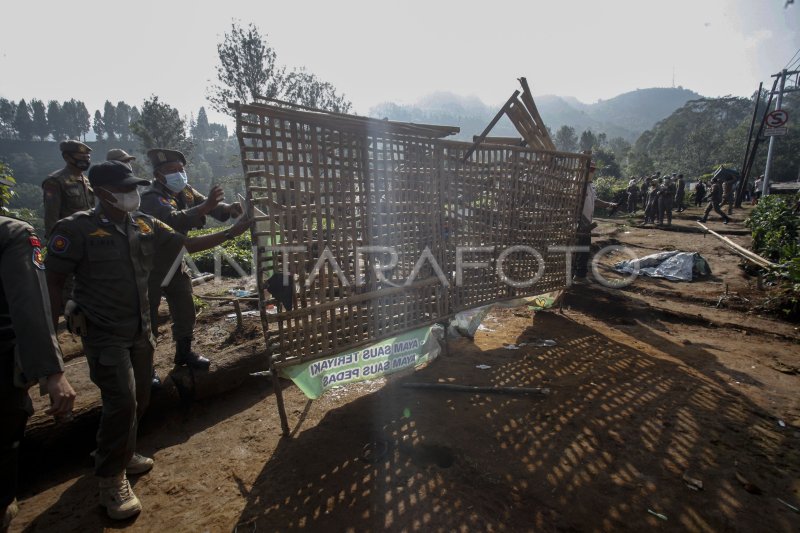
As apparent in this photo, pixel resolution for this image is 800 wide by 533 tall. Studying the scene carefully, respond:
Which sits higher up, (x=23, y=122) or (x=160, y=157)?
(x=23, y=122)

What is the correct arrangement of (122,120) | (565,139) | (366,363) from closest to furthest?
1. (366,363)
2. (565,139)
3. (122,120)

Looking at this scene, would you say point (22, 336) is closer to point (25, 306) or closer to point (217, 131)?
point (25, 306)

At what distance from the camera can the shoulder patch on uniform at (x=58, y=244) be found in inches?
82.7

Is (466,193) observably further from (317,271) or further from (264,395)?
(264,395)

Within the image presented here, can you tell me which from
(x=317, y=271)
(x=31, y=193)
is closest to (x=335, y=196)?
(x=317, y=271)

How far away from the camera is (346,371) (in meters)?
3.49

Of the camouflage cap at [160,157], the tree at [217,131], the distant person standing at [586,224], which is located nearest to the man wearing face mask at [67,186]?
the camouflage cap at [160,157]

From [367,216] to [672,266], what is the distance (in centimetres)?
733

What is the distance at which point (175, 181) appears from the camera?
11.5 feet

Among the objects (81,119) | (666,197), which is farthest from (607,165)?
(81,119)

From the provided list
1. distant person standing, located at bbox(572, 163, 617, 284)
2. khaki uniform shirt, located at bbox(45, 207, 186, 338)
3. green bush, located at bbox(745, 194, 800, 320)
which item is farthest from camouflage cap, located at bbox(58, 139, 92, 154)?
green bush, located at bbox(745, 194, 800, 320)

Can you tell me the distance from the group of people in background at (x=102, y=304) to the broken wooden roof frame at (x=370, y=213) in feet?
1.47

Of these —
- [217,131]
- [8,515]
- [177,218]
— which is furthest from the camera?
[217,131]

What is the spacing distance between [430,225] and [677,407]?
2.78 metres
